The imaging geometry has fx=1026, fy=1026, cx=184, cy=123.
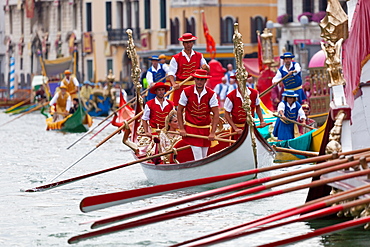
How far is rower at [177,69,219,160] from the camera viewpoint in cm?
1070

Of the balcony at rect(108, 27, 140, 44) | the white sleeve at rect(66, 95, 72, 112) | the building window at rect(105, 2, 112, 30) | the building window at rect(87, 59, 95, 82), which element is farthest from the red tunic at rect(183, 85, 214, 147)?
the building window at rect(87, 59, 95, 82)

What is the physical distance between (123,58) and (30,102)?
35.0ft

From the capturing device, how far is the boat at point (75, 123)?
22.4 metres

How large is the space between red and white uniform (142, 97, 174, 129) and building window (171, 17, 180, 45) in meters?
31.6

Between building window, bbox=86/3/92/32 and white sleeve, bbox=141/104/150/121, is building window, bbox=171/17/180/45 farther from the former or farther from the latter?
white sleeve, bbox=141/104/150/121

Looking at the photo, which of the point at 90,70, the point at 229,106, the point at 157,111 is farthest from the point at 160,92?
the point at 90,70

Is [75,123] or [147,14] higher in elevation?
[147,14]

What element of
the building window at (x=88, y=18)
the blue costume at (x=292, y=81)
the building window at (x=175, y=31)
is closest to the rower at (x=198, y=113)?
the blue costume at (x=292, y=81)

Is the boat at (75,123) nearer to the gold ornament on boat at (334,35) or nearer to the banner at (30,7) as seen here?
the gold ornament on boat at (334,35)

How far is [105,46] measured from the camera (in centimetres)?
5031

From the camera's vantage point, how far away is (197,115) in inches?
429

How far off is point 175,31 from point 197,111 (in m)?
33.1

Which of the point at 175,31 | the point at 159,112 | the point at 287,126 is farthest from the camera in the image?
the point at 175,31

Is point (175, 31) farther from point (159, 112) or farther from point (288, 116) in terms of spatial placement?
point (159, 112)
